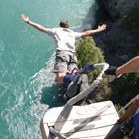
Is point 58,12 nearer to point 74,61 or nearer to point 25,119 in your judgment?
point 25,119

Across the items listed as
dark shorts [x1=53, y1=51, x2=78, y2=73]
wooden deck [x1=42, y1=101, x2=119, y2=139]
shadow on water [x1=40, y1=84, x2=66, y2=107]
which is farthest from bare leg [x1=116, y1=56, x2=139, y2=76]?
shadow on water [x1=40, y1=84, x2=66, y2=107]

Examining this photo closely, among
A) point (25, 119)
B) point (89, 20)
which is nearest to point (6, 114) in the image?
point (25, 119)

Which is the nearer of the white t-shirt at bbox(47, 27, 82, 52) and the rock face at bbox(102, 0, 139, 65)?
the white t-shirt at bbox(47, 27, 82, 52)

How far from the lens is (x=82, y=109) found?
231 inches

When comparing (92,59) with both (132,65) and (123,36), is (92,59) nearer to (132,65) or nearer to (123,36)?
(123,36)

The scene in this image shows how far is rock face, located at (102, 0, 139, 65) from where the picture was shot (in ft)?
38.1

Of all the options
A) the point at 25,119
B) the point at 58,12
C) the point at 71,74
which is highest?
the point at 58,12

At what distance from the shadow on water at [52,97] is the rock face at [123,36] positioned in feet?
6.41

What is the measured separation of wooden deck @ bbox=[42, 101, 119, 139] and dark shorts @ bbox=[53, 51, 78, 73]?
1.07 meters

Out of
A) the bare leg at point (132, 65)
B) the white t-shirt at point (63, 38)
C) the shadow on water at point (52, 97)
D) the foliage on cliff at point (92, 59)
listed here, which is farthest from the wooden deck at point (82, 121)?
the shadow on water at point (52, 97)

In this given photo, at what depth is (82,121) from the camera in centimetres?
568

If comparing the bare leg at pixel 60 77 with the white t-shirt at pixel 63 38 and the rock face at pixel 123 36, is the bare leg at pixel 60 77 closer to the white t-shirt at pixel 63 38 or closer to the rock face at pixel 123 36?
the white t-shirt at pixel 63 38

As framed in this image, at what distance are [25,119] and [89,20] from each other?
5942 millimetres

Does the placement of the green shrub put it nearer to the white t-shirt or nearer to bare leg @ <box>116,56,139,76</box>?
the white t-shirt
